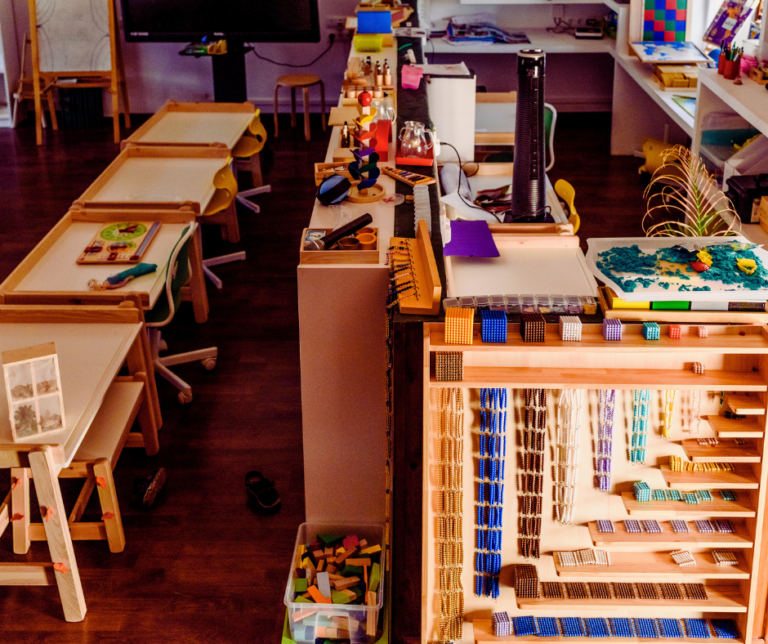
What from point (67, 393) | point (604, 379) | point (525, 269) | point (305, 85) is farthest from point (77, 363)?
point (305, 85)

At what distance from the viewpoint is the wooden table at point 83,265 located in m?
3.36

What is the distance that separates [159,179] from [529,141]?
2.45 meters

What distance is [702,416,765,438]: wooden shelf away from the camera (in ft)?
6.81

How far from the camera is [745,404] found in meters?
2.07

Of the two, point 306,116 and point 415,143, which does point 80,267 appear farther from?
point 306,116

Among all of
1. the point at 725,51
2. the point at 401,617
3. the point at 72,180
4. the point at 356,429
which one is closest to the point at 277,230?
the point at 72,180

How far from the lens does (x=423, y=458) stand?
2148 mm

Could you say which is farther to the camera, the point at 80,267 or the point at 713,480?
the point at 80,267

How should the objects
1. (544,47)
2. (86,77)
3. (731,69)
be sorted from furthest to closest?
(86,77), (544,47), (731,69)

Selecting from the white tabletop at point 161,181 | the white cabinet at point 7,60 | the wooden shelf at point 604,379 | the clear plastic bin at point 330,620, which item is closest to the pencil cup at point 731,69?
the white tabletop at point 161,181

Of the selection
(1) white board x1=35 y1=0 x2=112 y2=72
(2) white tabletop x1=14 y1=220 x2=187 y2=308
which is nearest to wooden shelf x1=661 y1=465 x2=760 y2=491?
(2) white tabletop x1=14 y1=220 x2=187 y2=308

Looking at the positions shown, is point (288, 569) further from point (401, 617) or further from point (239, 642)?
point (401, 617)

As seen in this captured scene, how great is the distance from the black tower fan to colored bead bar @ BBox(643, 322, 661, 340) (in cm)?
100

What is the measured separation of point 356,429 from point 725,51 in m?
3.24
